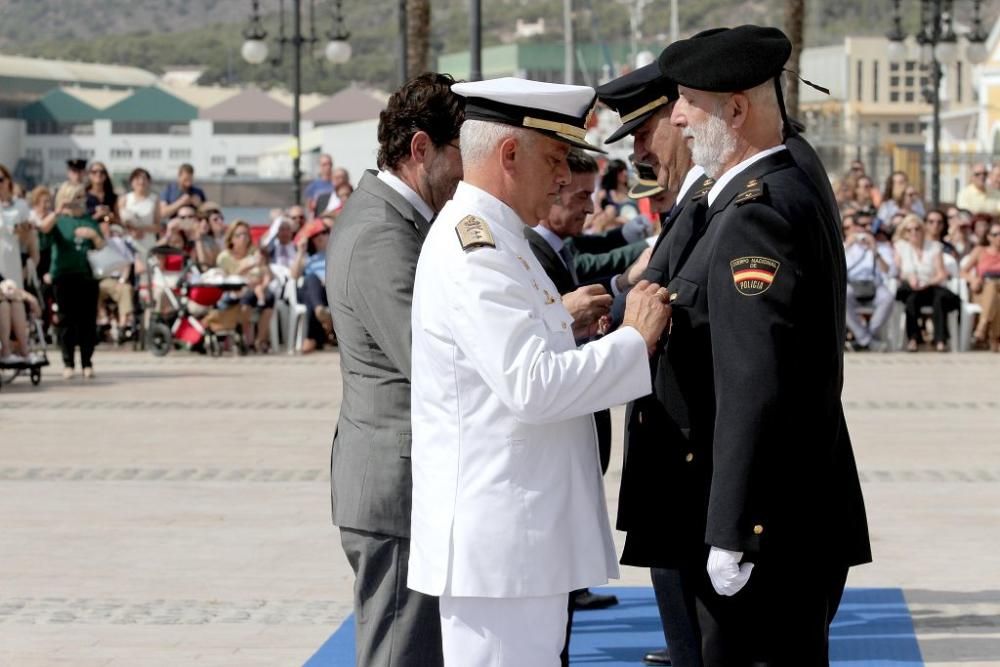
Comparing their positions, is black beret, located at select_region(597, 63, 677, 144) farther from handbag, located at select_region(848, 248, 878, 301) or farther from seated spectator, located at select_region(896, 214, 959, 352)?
seated spectator, located at select_region(896, 214, 959, 352)

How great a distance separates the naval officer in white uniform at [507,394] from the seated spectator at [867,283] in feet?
54.1

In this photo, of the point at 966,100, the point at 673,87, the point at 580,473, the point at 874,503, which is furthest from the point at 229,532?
the point at 966,100

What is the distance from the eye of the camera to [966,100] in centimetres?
13125

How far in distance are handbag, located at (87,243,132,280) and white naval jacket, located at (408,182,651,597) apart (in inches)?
622

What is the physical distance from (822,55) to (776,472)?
139574 mm

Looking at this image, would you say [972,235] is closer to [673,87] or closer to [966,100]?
[673,87]

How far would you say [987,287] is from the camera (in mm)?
20688

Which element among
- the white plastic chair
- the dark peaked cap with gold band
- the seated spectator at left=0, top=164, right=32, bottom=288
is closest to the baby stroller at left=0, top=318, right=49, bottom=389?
the seated spectator at left=0, top=164, right=32, bottom=288

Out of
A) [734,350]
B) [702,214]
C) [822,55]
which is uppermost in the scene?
[822,55]

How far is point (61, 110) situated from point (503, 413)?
455ft

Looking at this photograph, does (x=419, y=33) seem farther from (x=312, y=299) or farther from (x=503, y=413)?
(x=503, y=413)

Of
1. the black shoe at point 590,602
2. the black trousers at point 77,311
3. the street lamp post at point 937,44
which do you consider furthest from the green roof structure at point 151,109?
the black shoe at point 590,602

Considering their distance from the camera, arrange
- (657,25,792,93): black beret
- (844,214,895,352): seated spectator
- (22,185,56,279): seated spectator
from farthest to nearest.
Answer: (844,214,895,352): seated spectator
(22,185,56,279): seated spectator
(657,25,792,93): black beret

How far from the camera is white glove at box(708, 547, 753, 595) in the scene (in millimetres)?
4039
